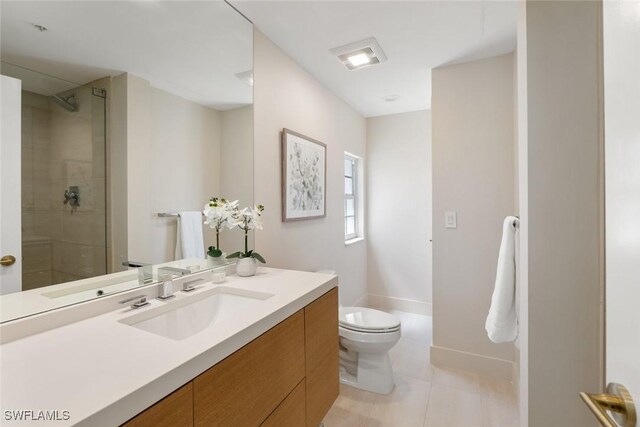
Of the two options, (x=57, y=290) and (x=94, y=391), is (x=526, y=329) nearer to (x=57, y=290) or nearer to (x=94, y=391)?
(x=94, y=391)

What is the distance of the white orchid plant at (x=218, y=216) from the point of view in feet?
5.09

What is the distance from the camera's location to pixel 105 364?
69 centimetres

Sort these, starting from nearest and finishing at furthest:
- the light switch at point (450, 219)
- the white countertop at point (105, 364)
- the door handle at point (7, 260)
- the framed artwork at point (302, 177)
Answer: the white countertop at point (105, 364) → the door handle at point (7, 260) → the framed artwork at point (302, 177) → the light switch at point (450, 219)

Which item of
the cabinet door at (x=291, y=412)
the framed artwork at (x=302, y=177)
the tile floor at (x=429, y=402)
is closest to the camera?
the cabinet door at (x=291, y=412)

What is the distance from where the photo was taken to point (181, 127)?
4.61 ft

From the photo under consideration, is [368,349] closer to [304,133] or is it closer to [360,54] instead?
[304,133]

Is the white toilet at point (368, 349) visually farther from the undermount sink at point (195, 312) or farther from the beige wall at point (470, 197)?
the undermount sink at point (195, 312)

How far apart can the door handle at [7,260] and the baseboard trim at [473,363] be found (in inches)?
101

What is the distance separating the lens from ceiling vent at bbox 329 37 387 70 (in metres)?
1.94

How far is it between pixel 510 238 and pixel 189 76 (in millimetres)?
1835

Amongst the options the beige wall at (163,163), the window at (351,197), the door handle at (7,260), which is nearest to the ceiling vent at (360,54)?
the beige wall at (163,163)

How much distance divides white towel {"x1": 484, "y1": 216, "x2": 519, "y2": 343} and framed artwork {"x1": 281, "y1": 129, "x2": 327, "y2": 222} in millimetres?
1351

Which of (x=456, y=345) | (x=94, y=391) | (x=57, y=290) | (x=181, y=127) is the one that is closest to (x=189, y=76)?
(x=181, y=127)

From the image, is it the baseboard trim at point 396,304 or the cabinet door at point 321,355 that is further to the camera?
the baseboard trim at point 396,304
